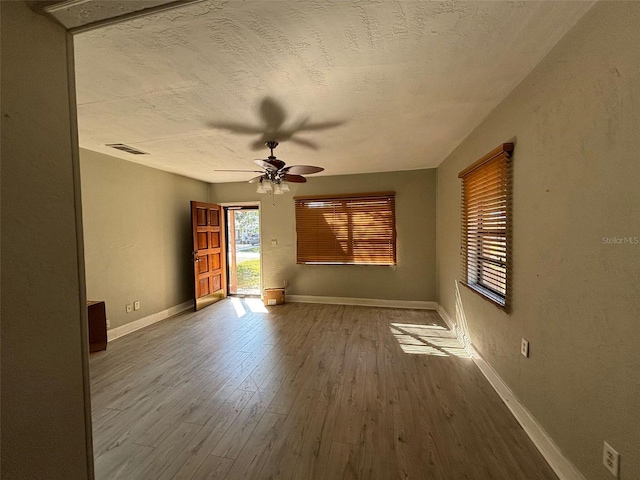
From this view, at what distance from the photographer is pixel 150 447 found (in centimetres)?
160

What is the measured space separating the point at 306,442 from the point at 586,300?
1.77m

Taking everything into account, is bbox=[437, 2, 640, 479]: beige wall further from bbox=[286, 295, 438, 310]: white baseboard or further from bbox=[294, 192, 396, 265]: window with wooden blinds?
bbox=[294, 192, 396, 265]: window with wooden blinds

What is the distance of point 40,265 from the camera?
926 millimetres

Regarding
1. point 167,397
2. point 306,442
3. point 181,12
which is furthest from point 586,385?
point 167,397

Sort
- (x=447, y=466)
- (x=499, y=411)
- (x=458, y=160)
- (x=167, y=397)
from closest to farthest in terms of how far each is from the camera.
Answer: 1. (x=447, y=466)
2. (x=499, y=411)
3. (x=167, y=397)
4. (x=458, y=160)

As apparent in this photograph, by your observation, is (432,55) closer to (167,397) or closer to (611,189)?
(611,189)

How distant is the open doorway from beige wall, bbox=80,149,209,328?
0.91 metres

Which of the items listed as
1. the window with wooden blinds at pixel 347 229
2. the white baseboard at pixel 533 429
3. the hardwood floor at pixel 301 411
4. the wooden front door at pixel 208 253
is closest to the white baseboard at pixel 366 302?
the window with wooden blinds at pixel 347 229

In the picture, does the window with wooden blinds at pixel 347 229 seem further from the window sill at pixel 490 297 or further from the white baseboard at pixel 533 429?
the white baseboard at pixel 533 429

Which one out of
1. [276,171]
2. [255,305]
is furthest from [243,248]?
[276,171]

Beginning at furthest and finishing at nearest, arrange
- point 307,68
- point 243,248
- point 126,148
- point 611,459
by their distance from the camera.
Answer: point 243,248 → point 126,148 → point 307,68 → point 611,459

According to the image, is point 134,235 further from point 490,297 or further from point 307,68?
point 490,297

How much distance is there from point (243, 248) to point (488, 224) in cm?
517

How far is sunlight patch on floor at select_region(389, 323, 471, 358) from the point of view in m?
2.80
